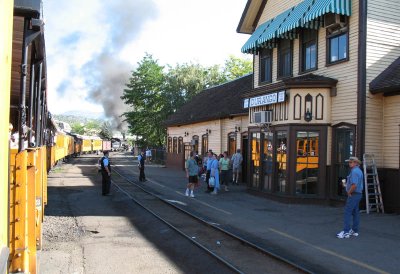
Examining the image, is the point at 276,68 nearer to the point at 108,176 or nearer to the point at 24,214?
the point at 108,176

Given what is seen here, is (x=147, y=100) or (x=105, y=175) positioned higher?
(x=147, y=100)

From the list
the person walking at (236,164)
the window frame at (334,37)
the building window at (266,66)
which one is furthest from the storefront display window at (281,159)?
the person walking at (236,164)

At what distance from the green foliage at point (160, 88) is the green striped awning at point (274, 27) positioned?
31090 mm

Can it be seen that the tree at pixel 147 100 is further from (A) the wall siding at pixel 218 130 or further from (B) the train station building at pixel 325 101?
(B) the train station building at pixel 325 101

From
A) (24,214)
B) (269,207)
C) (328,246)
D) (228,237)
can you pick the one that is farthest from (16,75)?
(269,207)

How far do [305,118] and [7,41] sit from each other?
12.4 m

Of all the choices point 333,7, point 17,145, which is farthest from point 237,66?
point 17,145

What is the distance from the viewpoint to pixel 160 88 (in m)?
51.2

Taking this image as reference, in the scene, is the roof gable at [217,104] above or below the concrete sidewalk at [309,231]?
above

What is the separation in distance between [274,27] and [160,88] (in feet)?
117

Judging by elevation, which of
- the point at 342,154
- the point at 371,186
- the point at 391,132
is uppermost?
the point at 391,132

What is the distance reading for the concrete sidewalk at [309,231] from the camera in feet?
24.8

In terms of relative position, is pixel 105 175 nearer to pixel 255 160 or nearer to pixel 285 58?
pixel 255 160

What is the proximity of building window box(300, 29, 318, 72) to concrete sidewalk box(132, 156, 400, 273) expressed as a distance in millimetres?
4850
